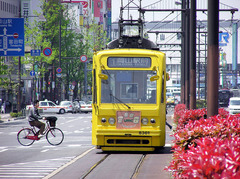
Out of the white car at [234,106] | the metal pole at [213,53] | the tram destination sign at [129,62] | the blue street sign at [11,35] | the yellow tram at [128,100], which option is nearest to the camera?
the metal pole at [213,53]

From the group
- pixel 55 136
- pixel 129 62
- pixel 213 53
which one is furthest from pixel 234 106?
pixel 213 53

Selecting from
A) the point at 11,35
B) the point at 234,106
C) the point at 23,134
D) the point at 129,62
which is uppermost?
the point at 11,35

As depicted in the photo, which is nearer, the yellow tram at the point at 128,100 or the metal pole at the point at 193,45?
the yellow tram at the point at 128,100

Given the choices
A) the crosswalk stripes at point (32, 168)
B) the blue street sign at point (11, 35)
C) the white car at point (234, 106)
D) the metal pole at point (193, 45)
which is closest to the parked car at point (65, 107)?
the white car at point (234, 106)

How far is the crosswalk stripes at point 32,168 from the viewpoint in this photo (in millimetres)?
13273

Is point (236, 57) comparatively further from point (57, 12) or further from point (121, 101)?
point (121, 101)

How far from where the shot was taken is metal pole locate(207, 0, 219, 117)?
512 inches

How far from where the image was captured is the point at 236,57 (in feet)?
481

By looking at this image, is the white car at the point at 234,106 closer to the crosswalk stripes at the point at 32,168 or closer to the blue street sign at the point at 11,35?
the blue street sign at the point at 11,35

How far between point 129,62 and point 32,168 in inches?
203

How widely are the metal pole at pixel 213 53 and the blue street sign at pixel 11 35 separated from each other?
32.0 meters

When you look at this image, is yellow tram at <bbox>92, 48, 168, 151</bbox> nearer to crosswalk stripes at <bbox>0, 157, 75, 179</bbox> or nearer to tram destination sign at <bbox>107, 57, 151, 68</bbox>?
tram destination sign at <bbox>107, 57, 151, 68</bbox>

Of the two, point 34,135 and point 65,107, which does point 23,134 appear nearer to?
point 34,135

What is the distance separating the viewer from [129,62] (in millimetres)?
18469
